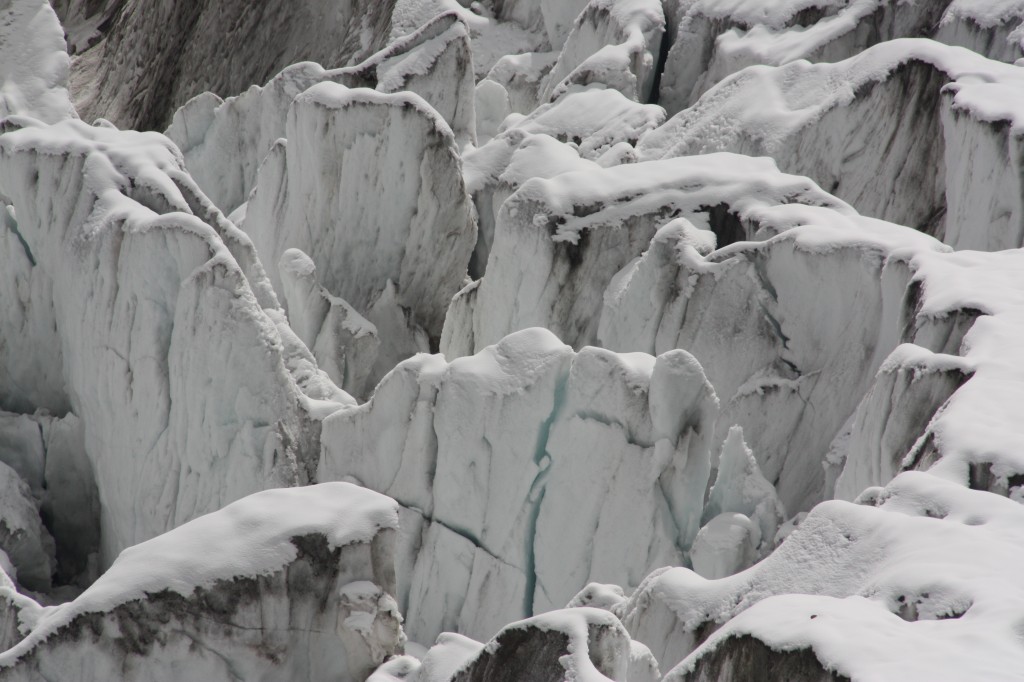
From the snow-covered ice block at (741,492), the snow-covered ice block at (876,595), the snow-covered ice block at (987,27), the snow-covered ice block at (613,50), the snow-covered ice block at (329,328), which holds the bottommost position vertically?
the snow-covered ice block at (329,328)

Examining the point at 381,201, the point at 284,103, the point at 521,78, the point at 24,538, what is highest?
the point at 521,78

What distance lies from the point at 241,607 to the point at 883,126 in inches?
269

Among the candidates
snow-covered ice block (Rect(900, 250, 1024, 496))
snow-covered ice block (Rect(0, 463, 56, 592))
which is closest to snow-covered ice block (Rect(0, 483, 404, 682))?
snow-covered ice block (Rect(900, 250, 1024, 496))

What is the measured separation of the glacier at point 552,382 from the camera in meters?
4.51

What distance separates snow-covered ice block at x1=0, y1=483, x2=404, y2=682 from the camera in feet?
15.1

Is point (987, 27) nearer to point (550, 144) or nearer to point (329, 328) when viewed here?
point (550, 144)

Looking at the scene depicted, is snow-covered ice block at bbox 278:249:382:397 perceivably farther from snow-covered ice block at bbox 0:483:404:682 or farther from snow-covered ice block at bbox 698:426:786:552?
snow-covered ice block at bbox 0:483:404:682

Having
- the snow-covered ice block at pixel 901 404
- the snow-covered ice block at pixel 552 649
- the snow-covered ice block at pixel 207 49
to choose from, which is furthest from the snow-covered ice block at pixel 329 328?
the snow-covered ice block at pixel 207 49

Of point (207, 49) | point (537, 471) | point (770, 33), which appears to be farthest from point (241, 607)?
point (207, 49)

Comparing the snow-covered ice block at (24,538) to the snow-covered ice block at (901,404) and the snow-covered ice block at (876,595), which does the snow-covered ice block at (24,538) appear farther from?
the snow-covered ice block at (901,404)

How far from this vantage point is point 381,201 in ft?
34.3

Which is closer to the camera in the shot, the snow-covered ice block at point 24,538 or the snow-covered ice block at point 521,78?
the snow-covered ice block at point 24,538

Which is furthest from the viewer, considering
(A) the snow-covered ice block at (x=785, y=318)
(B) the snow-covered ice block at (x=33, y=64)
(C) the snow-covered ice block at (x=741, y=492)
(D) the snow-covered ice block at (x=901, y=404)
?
(B) the snow-covered ice block at (x=33, y=64)

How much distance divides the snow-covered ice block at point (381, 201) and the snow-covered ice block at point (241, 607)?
571 cm
